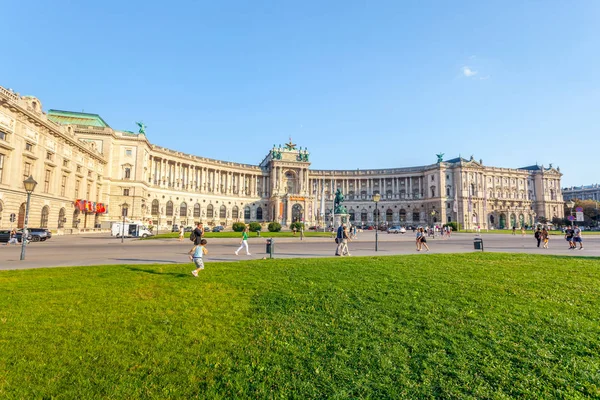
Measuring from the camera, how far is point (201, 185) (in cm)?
8912

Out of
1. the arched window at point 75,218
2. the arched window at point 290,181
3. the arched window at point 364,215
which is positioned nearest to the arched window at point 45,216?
the arched window at point 75,218

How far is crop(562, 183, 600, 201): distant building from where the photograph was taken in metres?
155

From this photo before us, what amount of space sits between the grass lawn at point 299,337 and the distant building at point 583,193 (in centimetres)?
19443

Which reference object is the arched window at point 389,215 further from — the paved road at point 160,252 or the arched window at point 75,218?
the arched window at point 75,218

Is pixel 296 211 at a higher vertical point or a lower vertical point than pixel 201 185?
lower

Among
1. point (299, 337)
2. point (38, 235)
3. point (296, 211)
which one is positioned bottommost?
point (299, 337)

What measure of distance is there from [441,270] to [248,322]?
8465 millimetres

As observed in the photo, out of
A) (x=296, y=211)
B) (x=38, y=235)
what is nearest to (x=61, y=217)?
(x=38, y=235)

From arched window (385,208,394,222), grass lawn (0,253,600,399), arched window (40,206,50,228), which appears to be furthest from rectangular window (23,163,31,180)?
arched window (385,208,394,222)

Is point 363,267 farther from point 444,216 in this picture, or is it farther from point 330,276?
point 444,216

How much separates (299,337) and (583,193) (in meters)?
215

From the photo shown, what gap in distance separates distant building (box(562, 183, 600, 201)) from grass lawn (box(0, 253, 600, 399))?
194 meters

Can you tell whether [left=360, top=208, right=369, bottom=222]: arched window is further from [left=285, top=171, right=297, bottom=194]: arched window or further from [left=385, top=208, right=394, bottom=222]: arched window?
[left=285, top=171, right=297, bottom=194]: arched window

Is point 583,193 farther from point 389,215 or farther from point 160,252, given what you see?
point 160,252
